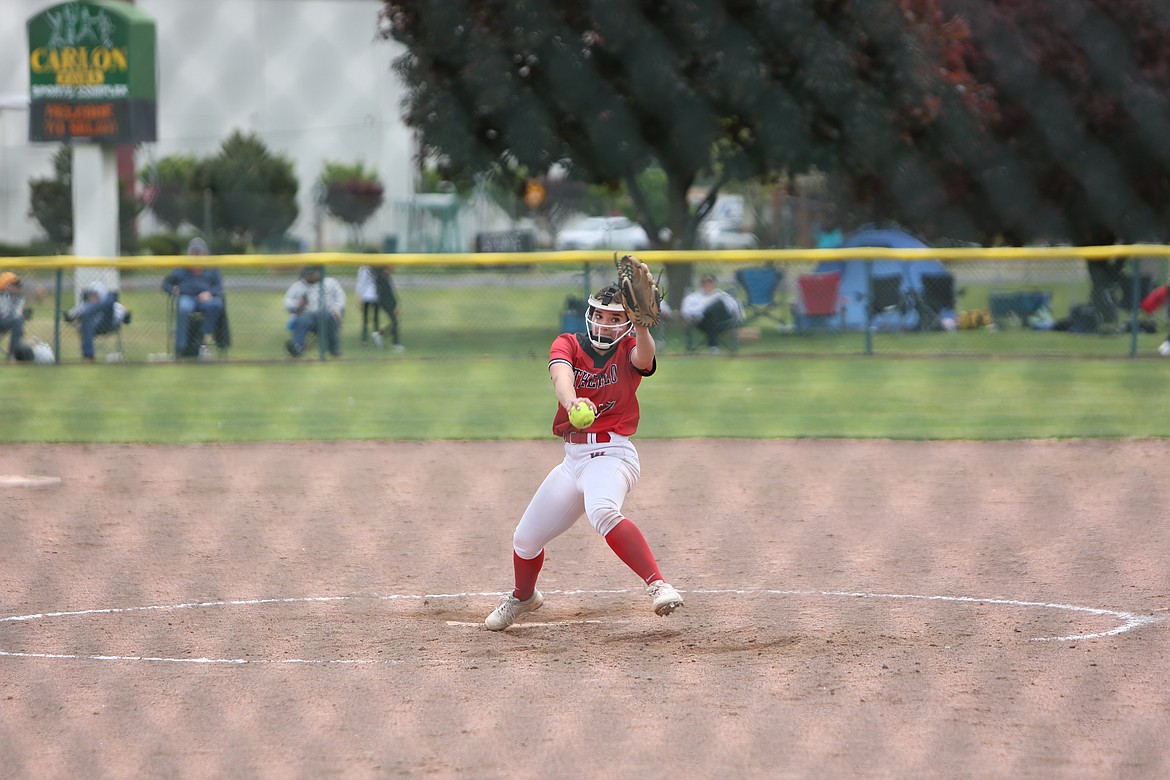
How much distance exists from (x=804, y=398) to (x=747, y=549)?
19.5 ft

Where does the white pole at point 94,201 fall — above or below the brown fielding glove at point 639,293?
above

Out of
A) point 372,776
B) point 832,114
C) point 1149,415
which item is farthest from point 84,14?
point 372,776

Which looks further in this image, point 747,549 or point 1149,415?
point 1149,415

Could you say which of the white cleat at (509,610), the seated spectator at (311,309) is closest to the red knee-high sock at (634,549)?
the white cleat at (509,610)

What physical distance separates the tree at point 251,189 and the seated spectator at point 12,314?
225 cm

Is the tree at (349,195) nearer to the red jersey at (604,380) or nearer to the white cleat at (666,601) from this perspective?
the red jersey at (604,380)

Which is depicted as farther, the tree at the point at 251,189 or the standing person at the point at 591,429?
the tree at the point at 251,189

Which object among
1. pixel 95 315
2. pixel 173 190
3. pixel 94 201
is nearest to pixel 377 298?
pixel 173 190

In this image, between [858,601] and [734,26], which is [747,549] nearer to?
[858,601]

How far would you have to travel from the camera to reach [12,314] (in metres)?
14.8

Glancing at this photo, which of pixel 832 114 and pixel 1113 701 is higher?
pixel 832 114

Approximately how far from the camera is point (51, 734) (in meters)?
3.71

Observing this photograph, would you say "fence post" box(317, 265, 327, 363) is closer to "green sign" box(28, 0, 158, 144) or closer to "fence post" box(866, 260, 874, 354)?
"green sign" box(28, 0, 158, 144)

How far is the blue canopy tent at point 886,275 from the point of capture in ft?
56.2
